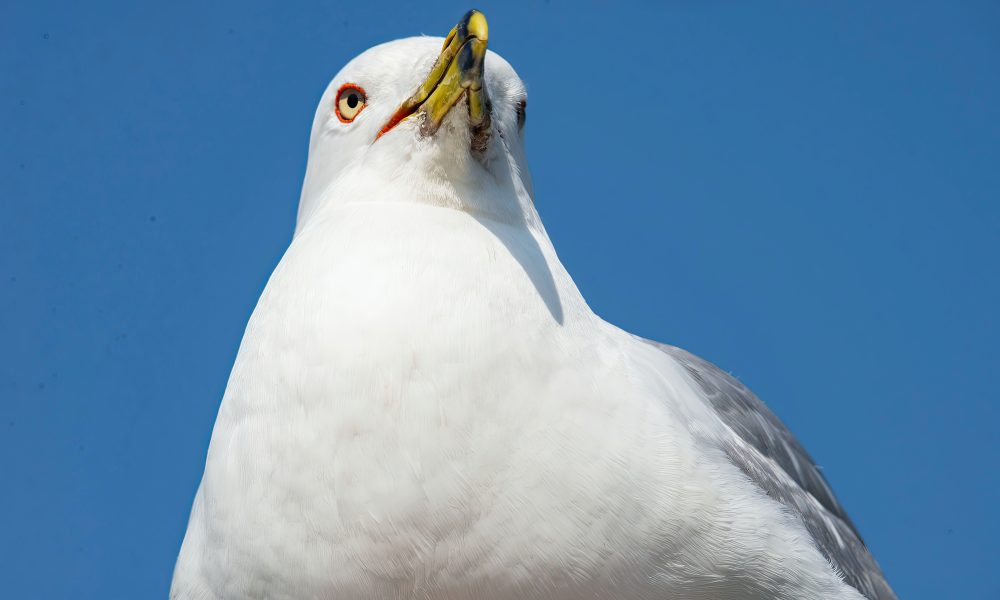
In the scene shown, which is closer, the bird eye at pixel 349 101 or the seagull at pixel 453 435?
the seagull at pixel 453 435

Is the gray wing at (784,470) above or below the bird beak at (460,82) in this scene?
below

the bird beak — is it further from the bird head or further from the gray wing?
the gray wing

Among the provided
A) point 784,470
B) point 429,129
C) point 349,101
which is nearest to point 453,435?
point 429,129

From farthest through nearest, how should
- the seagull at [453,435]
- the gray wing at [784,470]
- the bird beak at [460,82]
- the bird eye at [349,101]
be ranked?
the gray wing at [784,470] < the bird eye at [349,101] < the bird beak at [460,82] < the seagull at [453,435]

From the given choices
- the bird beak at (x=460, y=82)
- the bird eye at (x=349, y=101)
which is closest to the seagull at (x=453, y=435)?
the bird beak at (x=460, y=82)

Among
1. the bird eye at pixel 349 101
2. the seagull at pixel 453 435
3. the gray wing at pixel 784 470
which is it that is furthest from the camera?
the gray wing at pixel 784 470

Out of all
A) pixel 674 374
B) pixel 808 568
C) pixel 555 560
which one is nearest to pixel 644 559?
pixel 555 560

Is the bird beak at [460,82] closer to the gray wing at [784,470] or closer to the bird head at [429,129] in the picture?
the bird head at [429,129]

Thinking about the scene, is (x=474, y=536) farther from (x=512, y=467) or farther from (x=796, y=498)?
(x=796, y=498)
